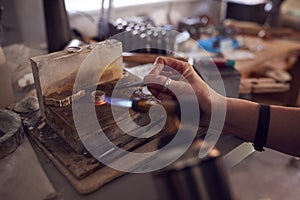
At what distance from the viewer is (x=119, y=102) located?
0.72 m

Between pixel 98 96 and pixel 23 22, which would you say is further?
pixel 23 22

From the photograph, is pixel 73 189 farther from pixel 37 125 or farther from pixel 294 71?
pixel 294 71

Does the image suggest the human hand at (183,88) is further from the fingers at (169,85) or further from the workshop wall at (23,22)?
the workshop wall at (23,22)

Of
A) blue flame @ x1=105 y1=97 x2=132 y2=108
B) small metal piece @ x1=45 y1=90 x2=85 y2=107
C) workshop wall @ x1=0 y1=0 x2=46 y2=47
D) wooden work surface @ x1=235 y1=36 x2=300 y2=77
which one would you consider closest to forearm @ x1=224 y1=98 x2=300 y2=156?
blue flame @ x1=105 y1=97 x2=132 y2=108

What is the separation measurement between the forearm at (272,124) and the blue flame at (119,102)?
24 cm

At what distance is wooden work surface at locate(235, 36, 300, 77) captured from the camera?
1433 millimetres

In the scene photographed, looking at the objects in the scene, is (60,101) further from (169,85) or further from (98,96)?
(169,85)

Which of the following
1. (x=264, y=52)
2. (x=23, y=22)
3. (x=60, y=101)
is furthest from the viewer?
(x=264, y=52)

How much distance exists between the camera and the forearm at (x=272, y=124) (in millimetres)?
690

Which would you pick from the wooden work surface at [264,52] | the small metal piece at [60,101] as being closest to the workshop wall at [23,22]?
the small metal piece at [60,101]

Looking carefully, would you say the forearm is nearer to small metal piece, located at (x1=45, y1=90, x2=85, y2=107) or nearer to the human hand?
the human hand

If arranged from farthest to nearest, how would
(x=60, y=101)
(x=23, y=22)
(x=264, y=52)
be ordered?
(x=264, y=52)
(x=23, y=22)
(x=60, y=101)

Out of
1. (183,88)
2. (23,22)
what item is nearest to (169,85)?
(183,88)

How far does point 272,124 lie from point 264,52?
1.01 metres
